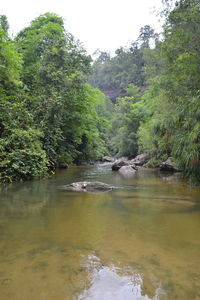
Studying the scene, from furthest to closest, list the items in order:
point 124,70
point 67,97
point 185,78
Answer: point 124,70 < point 67,97 < point 185,78

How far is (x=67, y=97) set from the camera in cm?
1850

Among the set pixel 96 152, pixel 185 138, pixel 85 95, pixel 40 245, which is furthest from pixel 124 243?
pixel 96 152

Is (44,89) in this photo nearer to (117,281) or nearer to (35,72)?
(35,72)

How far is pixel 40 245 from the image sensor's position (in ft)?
11.3

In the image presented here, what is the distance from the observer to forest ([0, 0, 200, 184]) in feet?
30.9

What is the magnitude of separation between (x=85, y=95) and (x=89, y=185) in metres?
13.1

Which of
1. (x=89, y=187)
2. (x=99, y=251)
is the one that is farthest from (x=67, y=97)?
(x=99, y=251)

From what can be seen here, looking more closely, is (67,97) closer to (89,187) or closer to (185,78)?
(185,78)

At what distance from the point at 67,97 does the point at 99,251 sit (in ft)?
53.0

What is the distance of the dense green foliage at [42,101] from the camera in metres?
11.8

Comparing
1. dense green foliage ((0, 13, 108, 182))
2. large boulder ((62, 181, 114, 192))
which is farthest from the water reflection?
dense green foliage ((0, 13, 108, 182))

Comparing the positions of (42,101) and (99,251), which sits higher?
(42,101)

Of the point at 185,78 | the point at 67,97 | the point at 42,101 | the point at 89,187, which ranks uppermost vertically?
the point at 67,97

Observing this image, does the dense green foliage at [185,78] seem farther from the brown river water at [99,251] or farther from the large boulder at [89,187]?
the brown river water at [99,251]
